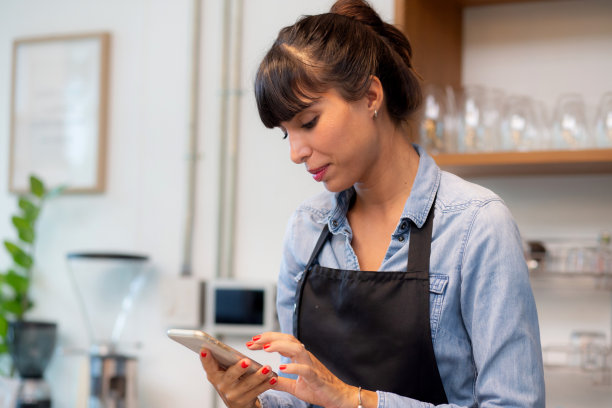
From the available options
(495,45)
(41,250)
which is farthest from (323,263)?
(41,250)

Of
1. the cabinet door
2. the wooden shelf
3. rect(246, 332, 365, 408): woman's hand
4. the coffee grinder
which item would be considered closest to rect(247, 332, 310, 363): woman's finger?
Result: rect(246, 332, 365, 408): woman's hand

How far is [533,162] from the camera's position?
1887mm

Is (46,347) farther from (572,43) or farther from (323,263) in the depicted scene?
(572,43)

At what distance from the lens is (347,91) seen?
1.24 m

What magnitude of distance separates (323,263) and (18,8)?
74.9 inches

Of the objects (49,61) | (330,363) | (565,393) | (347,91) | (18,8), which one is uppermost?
(18,8)

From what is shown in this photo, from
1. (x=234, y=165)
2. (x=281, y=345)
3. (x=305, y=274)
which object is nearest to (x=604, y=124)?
(x=305, y=274)

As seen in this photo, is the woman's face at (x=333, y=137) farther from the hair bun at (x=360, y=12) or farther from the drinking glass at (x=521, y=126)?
the drinking glass at (x=521, y=126)

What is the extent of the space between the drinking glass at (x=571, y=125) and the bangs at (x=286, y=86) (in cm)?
96

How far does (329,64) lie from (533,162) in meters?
0.83

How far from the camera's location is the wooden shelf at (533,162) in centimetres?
186

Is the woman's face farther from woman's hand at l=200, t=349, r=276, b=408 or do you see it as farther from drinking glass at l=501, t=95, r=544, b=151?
drinking glass at l=501, t=95, r=544, b=151

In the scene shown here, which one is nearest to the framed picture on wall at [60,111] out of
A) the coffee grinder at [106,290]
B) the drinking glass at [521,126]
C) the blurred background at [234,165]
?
the blurred background at [234,165]

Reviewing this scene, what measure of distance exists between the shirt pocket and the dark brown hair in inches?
12.0
